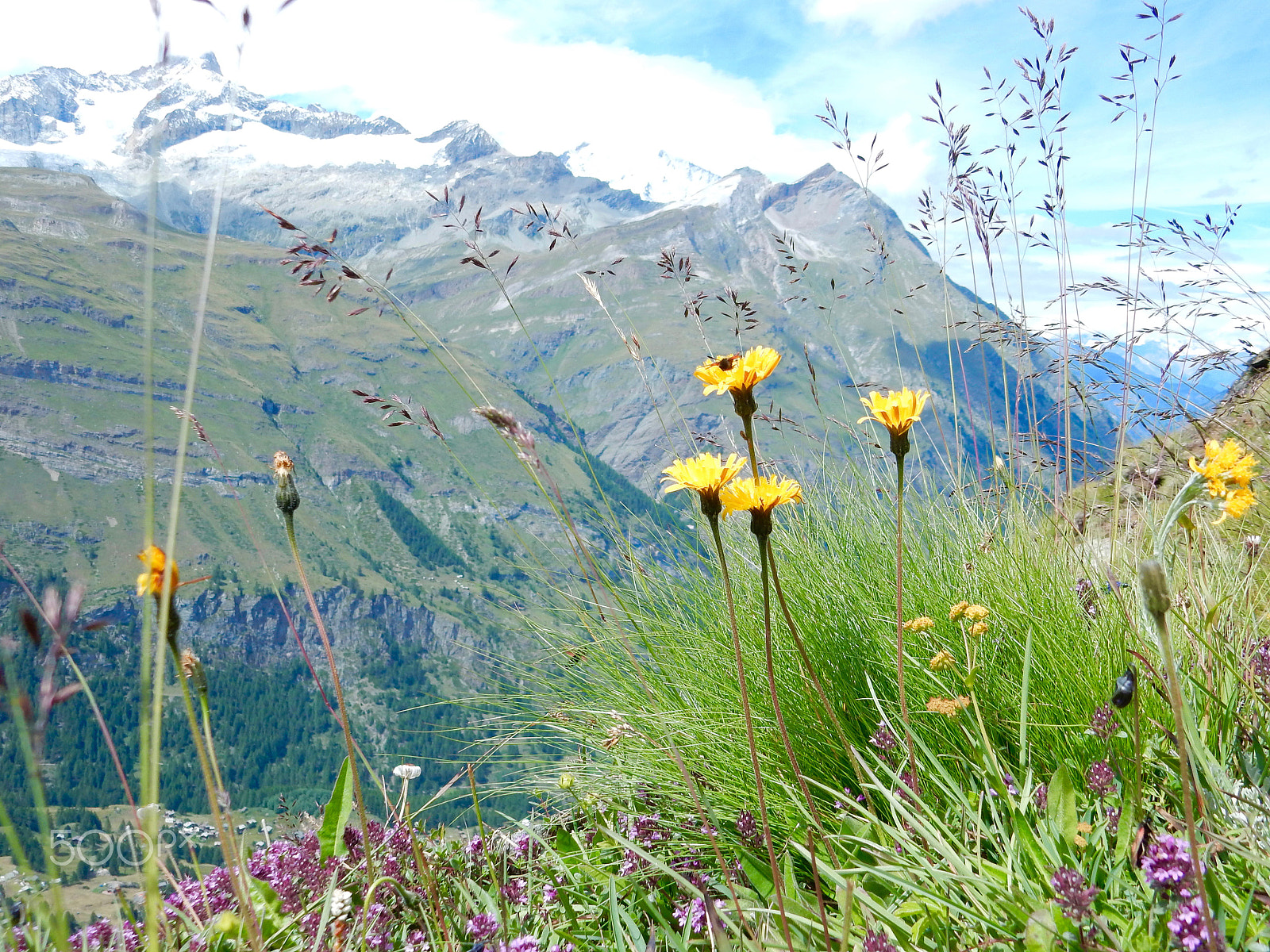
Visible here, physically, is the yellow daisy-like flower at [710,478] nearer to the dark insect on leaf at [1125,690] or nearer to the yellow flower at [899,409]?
the yellow flower at [899,409]

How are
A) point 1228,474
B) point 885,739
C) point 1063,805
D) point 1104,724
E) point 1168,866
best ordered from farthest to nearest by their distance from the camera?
1. point 885,739
2. point 1104,724
3. point 1063,805
4. point 1228,474
5. point 1168,866

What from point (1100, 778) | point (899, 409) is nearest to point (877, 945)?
point (1100, 778)

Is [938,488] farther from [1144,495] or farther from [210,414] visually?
[210,414]

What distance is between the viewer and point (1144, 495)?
2654 mm

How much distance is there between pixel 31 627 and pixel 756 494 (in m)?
1.12

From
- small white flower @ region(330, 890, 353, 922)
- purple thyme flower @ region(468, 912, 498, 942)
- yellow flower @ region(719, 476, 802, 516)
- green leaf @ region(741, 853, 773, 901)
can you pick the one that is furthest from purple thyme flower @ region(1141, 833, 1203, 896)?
small white flower @ region(330, 890, 353, 922)

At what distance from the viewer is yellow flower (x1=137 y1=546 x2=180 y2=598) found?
106 cm

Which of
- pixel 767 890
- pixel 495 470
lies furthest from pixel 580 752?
pixel 495 470

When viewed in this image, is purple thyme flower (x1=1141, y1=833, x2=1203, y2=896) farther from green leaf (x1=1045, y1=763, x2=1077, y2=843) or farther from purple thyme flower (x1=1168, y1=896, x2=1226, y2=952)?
green leaf (x1=1045, y1=763, x2=1077, y2=843)

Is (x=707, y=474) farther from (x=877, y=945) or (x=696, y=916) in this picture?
(x=696, y=916)

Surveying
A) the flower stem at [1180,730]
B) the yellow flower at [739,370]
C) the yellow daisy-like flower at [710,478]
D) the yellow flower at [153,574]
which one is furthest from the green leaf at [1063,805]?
the yellow flower at [153,574]

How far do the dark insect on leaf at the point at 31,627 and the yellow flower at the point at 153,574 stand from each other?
136mm

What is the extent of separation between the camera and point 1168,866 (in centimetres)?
130

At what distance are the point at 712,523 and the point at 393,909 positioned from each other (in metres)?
1.52
